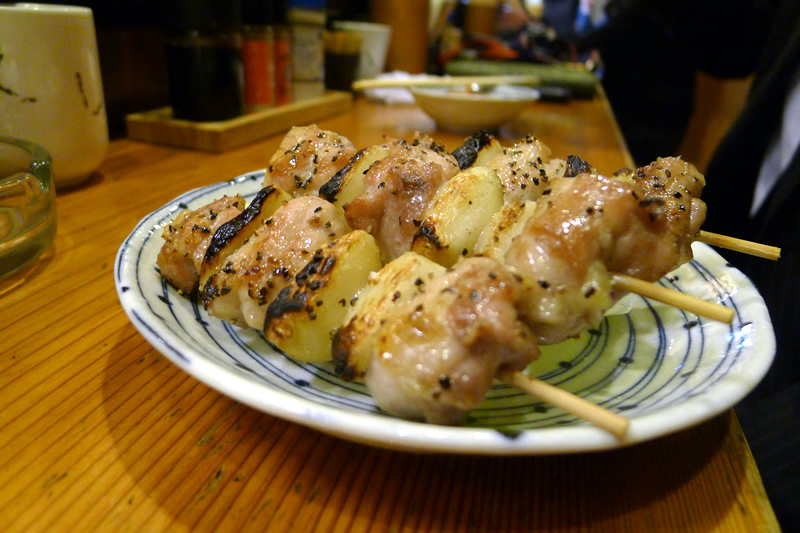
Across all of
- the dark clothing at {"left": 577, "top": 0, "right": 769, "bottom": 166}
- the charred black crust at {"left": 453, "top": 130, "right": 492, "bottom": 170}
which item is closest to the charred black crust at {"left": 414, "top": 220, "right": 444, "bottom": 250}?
the charred black crust at {"left": 453, "top": 130, "right": 492, "bottom": 170}

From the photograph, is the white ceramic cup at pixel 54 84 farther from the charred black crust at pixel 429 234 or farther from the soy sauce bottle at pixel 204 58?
the charred black crust at pixel 429 234

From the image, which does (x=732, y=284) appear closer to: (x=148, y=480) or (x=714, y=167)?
(x=148, y=480)

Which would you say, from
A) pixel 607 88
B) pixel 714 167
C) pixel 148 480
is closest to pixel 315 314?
pixel 148 480

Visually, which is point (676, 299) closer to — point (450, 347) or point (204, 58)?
point (450, 347)

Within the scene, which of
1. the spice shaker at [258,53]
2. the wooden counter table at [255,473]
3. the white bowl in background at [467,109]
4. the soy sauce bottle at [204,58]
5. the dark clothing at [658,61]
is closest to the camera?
the wooden counter table at [255,473]

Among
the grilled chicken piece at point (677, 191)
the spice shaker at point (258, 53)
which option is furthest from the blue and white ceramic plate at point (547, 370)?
the spice shaker at point (258, 53)

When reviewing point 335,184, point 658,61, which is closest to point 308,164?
point 335,184
